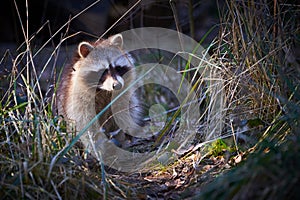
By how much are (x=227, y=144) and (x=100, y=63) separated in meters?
1.44

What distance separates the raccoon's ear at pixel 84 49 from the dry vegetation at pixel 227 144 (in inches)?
30.0

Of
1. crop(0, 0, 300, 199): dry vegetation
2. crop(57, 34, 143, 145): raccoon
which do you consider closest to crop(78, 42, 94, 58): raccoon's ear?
crop(57, 34, 143, 145): raccoon

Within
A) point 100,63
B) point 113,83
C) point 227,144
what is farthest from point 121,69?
point 227,144

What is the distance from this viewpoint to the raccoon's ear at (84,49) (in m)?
4.17

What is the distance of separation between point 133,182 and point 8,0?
5368 millimetres

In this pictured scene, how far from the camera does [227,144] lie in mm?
3420

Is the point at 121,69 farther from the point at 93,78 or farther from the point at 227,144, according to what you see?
the point at 227,144

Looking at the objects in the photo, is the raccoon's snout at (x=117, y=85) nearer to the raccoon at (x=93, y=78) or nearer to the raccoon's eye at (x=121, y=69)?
the raccoon at (x=93, y=78)

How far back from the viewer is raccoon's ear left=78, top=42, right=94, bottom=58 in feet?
13.7

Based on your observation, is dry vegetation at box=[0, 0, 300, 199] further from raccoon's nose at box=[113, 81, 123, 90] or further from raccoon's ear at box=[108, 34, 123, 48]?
raccoon's ear at box=[108, 34, 123, 48]

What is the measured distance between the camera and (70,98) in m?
4.30

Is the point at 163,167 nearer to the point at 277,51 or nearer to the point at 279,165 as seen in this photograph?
the point at 277,51

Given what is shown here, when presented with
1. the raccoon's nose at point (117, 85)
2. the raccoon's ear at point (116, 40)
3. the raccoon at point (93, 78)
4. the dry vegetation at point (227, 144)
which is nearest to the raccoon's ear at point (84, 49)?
the raccoon at point (93, 78)

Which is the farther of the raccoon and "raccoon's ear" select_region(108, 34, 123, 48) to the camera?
"raccoon's ear" select_region(108, 34, 123, 48)
